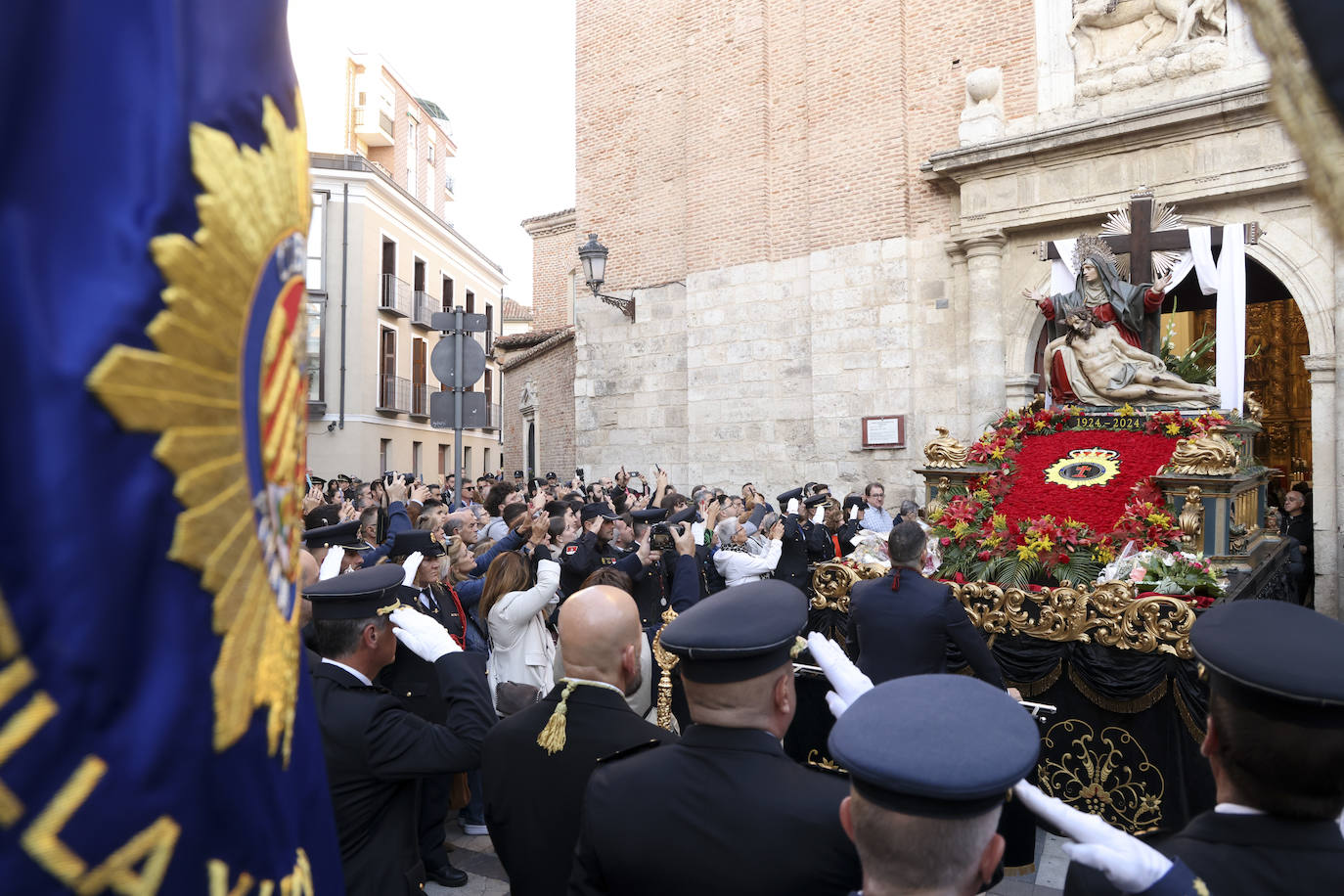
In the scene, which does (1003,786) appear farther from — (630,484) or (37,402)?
(630,484)

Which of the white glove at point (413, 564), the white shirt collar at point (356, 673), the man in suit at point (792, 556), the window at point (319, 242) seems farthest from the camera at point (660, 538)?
the window at point (319, 242)

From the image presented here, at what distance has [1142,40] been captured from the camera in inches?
457

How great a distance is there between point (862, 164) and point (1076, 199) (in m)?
3.10

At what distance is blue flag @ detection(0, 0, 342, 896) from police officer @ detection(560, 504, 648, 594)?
15.2 feet

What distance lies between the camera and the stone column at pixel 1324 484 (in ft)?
33.0

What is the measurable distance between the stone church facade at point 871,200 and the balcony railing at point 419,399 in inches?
505

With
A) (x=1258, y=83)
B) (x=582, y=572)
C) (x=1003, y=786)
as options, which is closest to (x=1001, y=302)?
(x=1258, y=83)

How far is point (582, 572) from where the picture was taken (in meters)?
6.25

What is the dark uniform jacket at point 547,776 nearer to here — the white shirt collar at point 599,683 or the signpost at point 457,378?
the white shirt collar at point 599,683

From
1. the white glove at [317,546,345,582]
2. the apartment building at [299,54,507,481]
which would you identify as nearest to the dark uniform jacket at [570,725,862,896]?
the white glove at [317,546,345,582]

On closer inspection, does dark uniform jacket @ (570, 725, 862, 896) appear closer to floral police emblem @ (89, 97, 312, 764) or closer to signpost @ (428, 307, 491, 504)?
floral police emblem @ (89, 97, 312, 764)

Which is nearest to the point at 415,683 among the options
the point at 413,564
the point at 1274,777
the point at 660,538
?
the point at 413,564

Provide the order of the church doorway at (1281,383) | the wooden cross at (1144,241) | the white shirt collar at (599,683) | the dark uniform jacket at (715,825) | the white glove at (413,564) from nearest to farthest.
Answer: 1. the dark uniform jacket at (715,825)
2. the white shirt collar at (599,683)
3. the white glove at (413,564)
4. the wooden cross at (1144,241)
5. the church doorway at (1281,383)

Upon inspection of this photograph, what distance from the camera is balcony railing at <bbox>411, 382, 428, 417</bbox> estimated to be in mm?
27938
